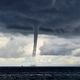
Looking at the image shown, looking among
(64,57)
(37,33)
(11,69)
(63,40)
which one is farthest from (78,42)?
(11,69)

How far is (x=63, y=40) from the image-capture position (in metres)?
3.58

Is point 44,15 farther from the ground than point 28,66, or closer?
farther from the ground

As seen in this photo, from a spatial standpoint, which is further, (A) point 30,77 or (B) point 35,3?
(B) point 35,3

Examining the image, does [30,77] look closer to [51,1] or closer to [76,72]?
[76,72]

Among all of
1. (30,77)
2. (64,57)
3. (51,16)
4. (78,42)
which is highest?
(51,16)

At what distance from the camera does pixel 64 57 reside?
3312 mm

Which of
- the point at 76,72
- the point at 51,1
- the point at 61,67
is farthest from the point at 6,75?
the point at 51,1

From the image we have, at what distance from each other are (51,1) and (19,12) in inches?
20.9

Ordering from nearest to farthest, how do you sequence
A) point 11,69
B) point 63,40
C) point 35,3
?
point 11,69 → point 35,3 → point 63,40

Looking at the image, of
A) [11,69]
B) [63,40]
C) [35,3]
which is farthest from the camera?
[63,40]

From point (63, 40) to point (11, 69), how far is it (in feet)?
3.52

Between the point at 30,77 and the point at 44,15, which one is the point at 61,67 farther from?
the point at 44,15

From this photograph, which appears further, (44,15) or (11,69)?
(44,15)

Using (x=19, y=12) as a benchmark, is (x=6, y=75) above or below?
below
